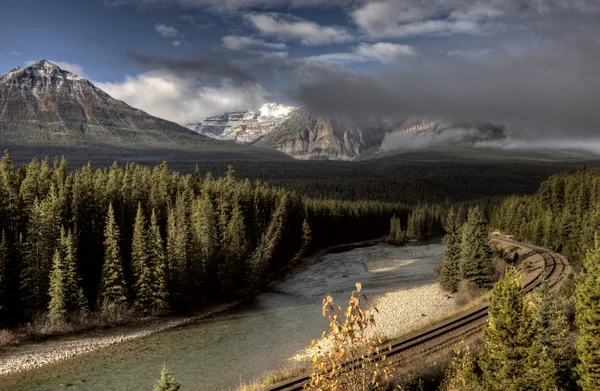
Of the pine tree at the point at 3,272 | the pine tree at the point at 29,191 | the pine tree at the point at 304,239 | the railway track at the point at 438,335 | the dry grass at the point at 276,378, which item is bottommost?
the pine tree at the point at 304,239

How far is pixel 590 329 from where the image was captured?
19734 millimetres

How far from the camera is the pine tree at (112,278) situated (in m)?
49.1

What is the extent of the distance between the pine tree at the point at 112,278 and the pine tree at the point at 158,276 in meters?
3.36

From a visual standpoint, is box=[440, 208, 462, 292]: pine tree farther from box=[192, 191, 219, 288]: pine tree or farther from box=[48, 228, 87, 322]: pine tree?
box=[48, 228, 87, 322]: pine tree

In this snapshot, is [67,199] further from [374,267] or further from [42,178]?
[374,267]

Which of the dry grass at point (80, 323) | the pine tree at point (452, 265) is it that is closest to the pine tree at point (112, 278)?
the dry grass at point (80, 323)

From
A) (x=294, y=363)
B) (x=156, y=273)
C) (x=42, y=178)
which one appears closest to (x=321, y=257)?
(x=156, y=273)

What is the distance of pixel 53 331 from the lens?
44.5 m

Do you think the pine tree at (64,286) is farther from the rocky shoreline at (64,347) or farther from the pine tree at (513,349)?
the pine tree at (513,349)

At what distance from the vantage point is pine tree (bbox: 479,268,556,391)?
19141 millimetres

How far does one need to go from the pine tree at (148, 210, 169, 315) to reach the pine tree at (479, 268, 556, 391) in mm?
39870

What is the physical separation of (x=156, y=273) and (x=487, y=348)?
40.5 m

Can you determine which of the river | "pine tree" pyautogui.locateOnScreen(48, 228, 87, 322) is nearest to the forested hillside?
the river

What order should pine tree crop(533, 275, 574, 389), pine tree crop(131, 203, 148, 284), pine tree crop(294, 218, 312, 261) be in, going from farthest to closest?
pine tree crop(294, 218, 312, 261)
pine tree crop(131, 203, 148, 284)
pine tree crop(533, 275, 574, 389)
